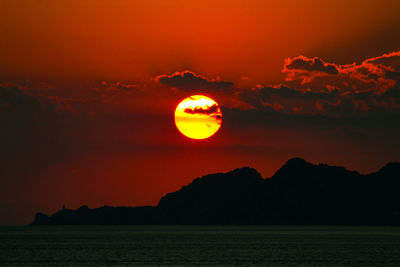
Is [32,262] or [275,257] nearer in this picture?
[32,262]

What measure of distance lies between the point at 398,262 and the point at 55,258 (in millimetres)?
80965

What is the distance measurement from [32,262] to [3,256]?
23075 mm

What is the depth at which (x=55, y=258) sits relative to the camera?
15012 centimetres

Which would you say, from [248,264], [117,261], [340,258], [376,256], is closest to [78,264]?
[117,261]

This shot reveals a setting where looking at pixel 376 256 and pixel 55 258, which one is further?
pixel 376 256

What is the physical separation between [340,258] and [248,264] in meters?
32.2

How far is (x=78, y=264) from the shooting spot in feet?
428

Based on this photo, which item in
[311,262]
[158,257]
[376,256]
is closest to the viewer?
[311,262]

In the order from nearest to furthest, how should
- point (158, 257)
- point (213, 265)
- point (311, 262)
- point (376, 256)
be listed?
point (213, 265) < point (311, 262) < point (158, 257) < point (376, 256)

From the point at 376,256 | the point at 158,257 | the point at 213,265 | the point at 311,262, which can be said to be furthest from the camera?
the point at 376,256

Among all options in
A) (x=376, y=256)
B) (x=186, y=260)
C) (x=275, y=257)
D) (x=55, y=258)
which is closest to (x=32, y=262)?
(x=55, y=258)

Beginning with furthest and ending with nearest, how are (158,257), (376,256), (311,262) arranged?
(376,256), (158,257), (311,262)

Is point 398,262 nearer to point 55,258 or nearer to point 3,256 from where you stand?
point 55,258

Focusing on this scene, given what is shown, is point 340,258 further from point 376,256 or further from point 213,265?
point 213,265
